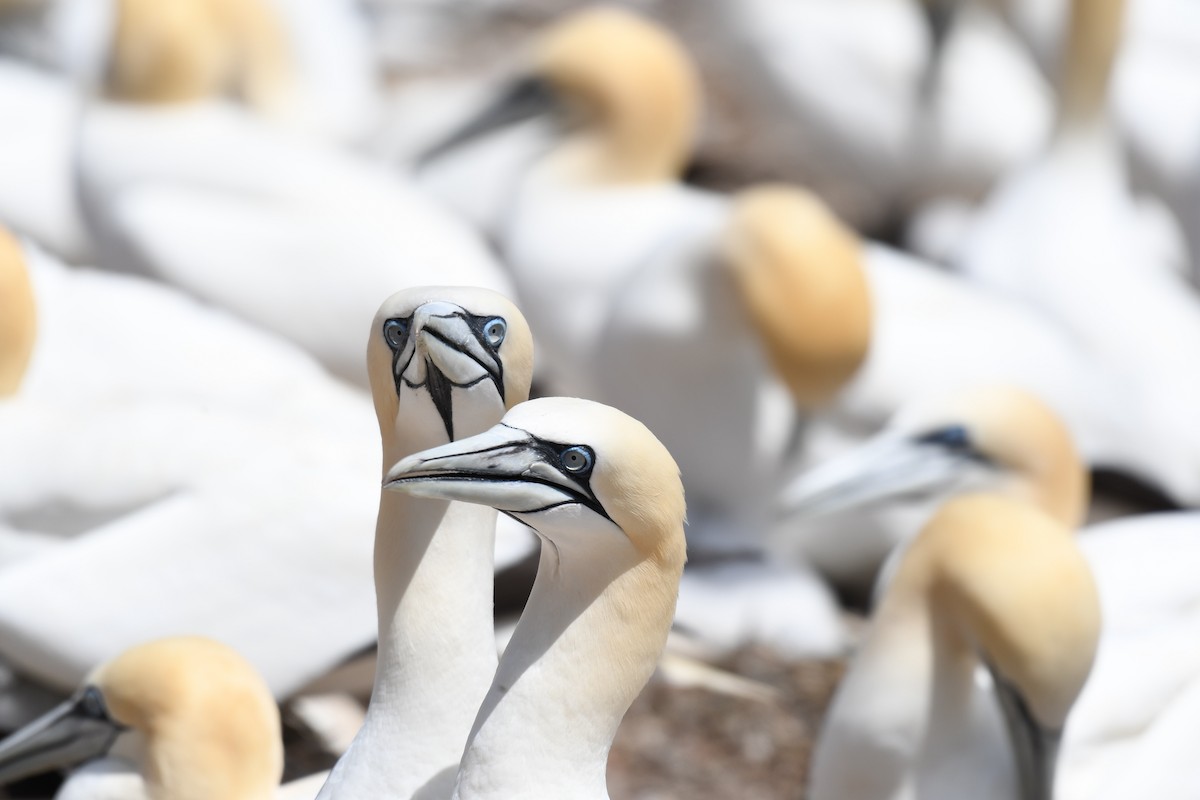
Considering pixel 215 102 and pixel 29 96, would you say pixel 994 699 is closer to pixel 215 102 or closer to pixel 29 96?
pixel 215 102

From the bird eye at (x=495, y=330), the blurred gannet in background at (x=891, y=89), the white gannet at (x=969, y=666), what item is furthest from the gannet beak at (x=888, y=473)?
the blurred gannet in background at (x=891, y=89)

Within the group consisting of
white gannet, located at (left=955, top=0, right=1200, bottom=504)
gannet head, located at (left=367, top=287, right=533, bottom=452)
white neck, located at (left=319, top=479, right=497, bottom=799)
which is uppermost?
gannet head, located at (left=367, top=287, right=533, bottom=452)

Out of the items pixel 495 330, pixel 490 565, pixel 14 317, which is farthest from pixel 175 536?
pixel 495 330

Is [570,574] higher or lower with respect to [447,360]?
lower

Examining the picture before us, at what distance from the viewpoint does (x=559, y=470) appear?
7.74 feet

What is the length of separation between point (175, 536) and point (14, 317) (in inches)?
23.9

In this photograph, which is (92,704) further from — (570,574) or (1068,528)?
(1068,528)

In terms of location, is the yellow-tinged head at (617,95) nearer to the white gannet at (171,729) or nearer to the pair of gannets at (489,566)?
the white gannet at (171,729)

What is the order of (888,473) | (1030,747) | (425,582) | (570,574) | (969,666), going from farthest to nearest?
(888,473) < (969,666) < (1030,747) < (425,582) < (570,574)

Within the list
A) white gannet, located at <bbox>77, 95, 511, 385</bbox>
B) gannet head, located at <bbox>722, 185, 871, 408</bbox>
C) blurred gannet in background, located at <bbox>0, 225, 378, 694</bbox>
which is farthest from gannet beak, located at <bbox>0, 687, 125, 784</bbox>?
gannet head, located at <bbox>722, 185, 871, 408</bbox>

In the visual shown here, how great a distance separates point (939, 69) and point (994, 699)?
431 cm

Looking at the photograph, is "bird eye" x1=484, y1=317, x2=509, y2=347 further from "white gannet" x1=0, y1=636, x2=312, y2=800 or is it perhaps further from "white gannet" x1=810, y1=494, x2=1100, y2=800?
"white gannet" x1=810, y1=494, x2=1100, y2=800

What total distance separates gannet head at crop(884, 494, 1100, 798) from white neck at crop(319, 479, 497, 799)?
44.8 inches

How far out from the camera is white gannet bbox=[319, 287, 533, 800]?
2.70 meters
